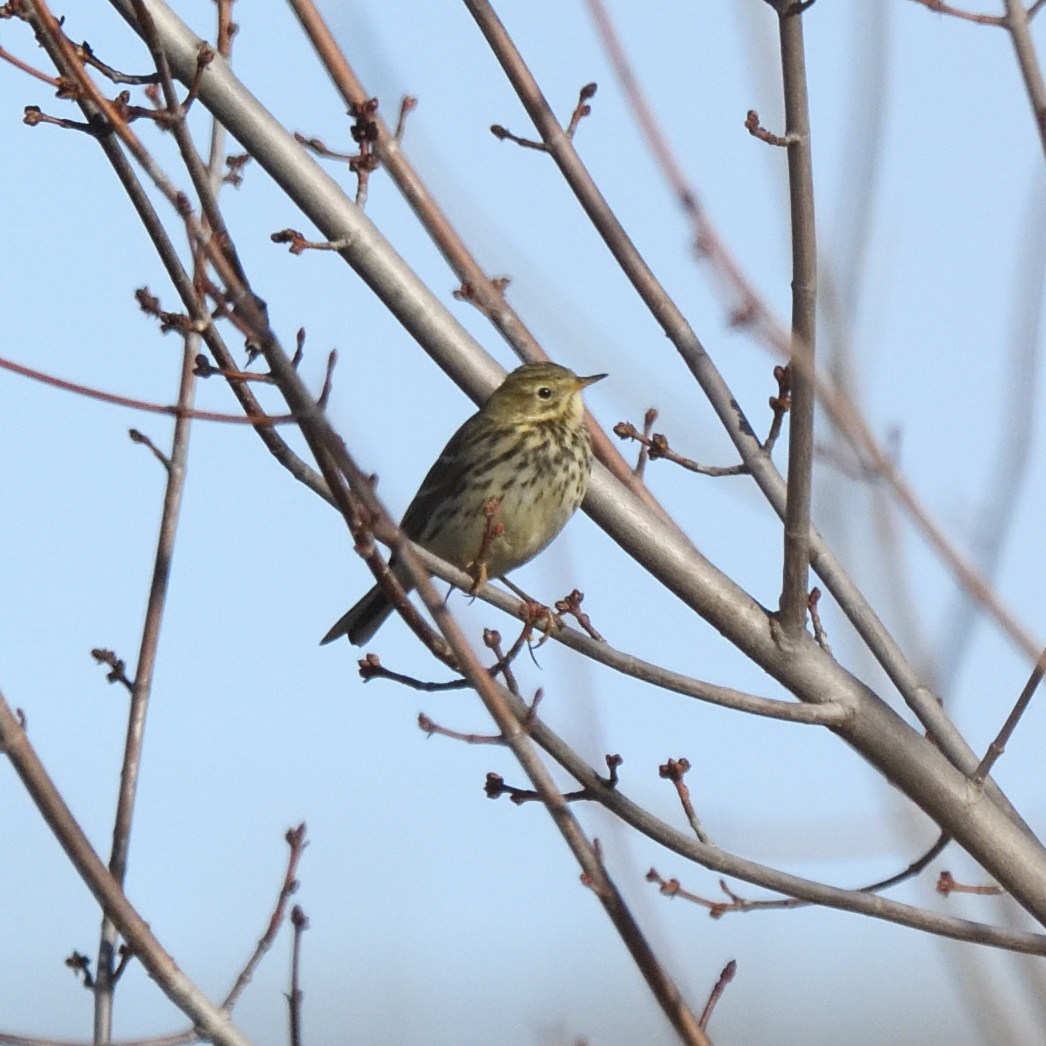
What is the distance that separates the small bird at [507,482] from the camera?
690cm

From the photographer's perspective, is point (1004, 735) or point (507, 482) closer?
point (1004, 735)

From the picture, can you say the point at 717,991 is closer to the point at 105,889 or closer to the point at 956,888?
the point at 956,888


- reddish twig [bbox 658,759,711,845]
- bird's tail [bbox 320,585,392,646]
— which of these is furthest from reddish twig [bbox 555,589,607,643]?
bird's tail [bbox 320,585,392,646]

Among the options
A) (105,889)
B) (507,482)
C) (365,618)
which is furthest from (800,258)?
(365,618)

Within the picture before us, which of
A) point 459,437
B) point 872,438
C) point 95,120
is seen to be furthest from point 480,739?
point 459,437

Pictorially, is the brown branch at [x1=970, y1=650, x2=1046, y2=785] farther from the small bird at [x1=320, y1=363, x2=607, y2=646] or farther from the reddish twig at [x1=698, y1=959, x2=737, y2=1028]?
the small bird at [x1=320, y1=363, x2=607, y2=646]

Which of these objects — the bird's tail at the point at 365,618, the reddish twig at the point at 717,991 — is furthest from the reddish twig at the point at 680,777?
the bird's tail at the point at 365,618

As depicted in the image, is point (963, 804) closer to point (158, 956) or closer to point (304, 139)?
point (158, 956)

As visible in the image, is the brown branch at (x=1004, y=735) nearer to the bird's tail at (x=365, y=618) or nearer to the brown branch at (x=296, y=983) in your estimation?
the brown branch at (x=296, y=983)

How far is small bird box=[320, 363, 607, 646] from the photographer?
690 cm

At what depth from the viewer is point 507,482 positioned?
7.29m

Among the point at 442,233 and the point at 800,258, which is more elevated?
the point at 442,233

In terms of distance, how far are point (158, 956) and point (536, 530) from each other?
3.35 meters

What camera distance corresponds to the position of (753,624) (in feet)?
15.0
